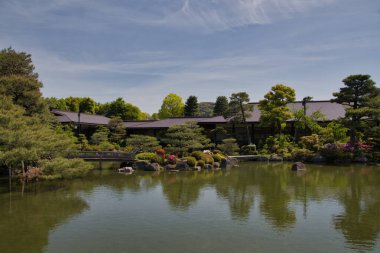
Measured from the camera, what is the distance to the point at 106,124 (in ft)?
137

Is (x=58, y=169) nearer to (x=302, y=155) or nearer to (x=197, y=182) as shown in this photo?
(x=197, y=182)

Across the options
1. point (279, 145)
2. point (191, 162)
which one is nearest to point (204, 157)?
point (191, 162)

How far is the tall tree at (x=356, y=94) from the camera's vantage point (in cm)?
2934

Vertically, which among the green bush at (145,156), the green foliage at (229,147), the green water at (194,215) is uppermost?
the green foliage at (229,147)

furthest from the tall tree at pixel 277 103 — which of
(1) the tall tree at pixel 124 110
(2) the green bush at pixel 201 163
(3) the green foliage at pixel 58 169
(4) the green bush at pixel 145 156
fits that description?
(1) the tall tree at pixel 124 110

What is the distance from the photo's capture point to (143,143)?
29.5m

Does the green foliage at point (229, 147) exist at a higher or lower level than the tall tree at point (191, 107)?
lower

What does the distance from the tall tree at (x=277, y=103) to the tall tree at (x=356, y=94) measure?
17.9 ft

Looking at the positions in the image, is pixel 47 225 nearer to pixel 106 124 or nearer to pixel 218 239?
pixel 218 239

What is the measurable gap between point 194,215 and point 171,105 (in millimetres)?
50877

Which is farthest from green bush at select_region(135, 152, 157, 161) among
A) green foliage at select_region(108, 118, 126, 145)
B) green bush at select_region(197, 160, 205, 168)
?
green foliage at select_region(108, 118, 126, 145)

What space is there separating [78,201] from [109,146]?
18.5 m

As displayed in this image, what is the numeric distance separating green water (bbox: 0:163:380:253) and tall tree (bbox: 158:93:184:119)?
41.7 metres

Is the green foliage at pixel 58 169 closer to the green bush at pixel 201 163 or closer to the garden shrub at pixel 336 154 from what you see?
the green bush at pixel 201 163
